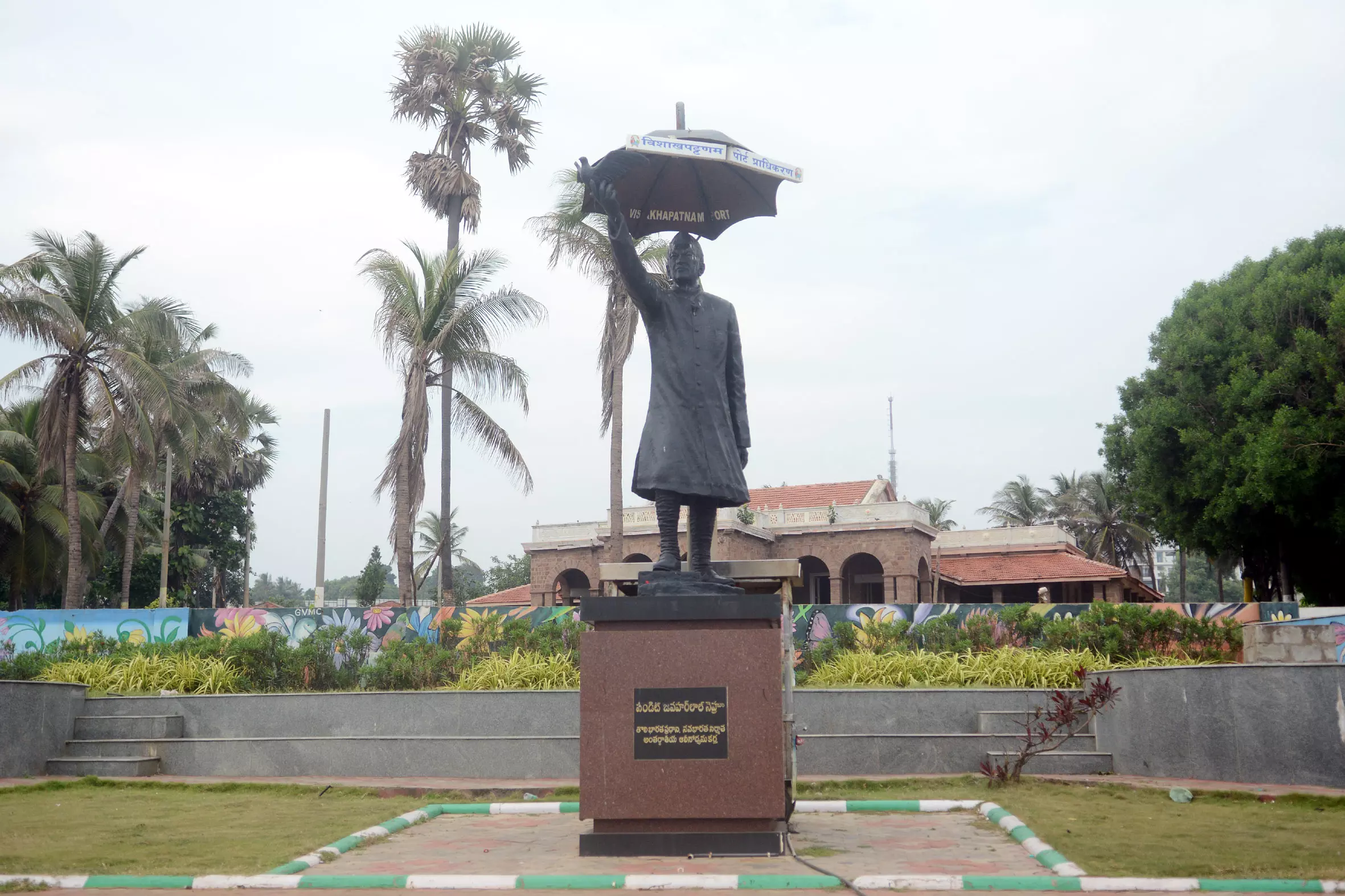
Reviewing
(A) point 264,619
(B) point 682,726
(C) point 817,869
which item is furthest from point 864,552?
(C) point 817,869

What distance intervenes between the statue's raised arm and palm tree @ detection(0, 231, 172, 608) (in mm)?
17168

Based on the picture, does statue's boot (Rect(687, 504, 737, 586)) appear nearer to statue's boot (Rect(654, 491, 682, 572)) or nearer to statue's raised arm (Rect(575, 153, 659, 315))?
statue's boot (Rect(654, 491, 682, 572))

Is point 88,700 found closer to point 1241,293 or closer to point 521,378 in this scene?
point 521,378

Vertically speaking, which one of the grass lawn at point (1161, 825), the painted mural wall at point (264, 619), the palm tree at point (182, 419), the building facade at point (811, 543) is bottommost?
the grass lawn at point (1161, 825)

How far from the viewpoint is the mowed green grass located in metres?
6.05

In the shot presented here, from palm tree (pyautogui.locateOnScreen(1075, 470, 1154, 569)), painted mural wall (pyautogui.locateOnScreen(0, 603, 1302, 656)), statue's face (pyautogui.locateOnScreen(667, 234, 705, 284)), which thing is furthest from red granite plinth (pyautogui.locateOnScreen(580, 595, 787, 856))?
palm tree (pyautogui.locateOnScreen(1075, 470, 1154, 569))

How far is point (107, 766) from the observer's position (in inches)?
432

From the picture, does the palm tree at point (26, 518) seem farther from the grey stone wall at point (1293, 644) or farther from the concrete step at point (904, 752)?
the grey stone wall at point (1293, 644)

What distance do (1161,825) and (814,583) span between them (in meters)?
29.6

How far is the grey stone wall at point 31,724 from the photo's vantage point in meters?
10.8

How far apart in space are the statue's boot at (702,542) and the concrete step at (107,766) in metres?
7.19

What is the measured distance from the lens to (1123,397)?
27766mm

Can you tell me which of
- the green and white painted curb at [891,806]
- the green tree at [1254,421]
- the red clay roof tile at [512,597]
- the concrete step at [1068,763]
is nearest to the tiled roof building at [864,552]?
the red clay roof tile at [512,597]

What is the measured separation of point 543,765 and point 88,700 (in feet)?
18.1
